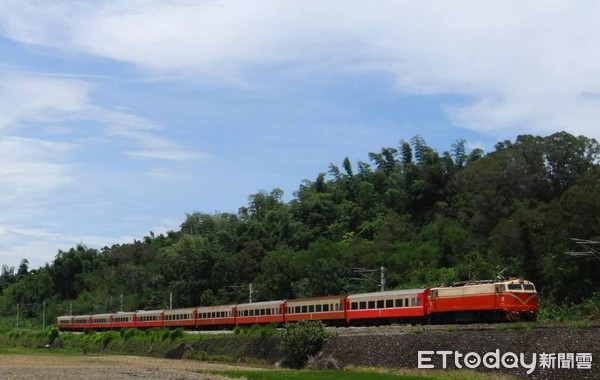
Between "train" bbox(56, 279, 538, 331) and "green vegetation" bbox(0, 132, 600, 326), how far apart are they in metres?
9.80

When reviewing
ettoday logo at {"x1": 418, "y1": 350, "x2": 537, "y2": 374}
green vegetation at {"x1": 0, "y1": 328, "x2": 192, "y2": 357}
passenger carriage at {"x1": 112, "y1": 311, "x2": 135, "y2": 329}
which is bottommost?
green vegetation at {"x1": 0, "y1": 328, "x2": 192, "y2": 357}

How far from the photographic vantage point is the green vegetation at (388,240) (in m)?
57.2

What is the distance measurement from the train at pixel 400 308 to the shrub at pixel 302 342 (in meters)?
5.39

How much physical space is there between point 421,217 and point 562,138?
28.1 metres

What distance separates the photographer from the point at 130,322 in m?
80.6

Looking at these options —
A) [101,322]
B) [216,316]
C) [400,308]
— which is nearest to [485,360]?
[400,308]

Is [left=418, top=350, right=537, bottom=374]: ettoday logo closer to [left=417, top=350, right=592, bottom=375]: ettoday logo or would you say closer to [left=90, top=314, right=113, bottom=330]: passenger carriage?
[left=417, top=350, right=592, bottom=375]: ettoday logo

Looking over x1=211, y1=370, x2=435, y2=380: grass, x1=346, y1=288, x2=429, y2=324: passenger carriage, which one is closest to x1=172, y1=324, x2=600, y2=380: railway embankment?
x1=211, y1=370, x2=435, y2=380: grass

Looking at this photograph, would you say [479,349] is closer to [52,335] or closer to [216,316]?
[216,316]

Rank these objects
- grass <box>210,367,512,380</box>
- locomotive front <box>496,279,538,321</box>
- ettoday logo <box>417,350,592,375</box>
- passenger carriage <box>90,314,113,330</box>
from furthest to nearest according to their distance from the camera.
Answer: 1. passenger carriage <box>90,314,113,330</box>
2. locomotive front <box>496,279,538,321</box>
3. grass <box>210,367,512,380</box>
4. ettoday logo <box>417,350,592,375</box>

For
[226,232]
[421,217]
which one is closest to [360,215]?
[421,217]

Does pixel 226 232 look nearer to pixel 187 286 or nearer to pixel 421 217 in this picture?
pixel 187 286

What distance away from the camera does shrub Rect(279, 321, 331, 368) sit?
136 feet

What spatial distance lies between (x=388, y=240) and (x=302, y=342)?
4847 cm
